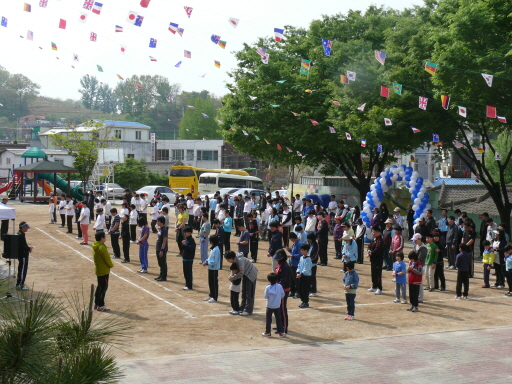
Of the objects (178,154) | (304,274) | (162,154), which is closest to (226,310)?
(304,274)

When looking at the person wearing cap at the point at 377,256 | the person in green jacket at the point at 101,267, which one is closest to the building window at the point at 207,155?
the person wearing cap at the point at 377,256

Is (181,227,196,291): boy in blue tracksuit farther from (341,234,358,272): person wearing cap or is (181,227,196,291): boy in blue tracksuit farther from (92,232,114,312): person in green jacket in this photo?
(341,234,358,272): person wearing cap

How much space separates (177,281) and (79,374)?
13.2 meters

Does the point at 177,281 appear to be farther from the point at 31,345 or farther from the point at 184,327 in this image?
the point at 31,345

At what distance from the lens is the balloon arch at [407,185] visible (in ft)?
80.7

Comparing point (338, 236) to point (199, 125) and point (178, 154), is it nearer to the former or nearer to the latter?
point (178, 154)

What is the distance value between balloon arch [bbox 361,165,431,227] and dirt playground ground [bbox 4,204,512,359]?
227 inches

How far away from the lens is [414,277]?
13.9 m

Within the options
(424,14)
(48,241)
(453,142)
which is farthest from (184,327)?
(424,14)

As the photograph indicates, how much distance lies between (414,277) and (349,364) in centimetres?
453

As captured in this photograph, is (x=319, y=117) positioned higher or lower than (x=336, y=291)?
higher

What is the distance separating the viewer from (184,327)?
39.5ft

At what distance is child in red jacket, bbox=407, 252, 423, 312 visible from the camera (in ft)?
45.1

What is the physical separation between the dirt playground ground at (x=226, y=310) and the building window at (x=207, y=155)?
60158mm
